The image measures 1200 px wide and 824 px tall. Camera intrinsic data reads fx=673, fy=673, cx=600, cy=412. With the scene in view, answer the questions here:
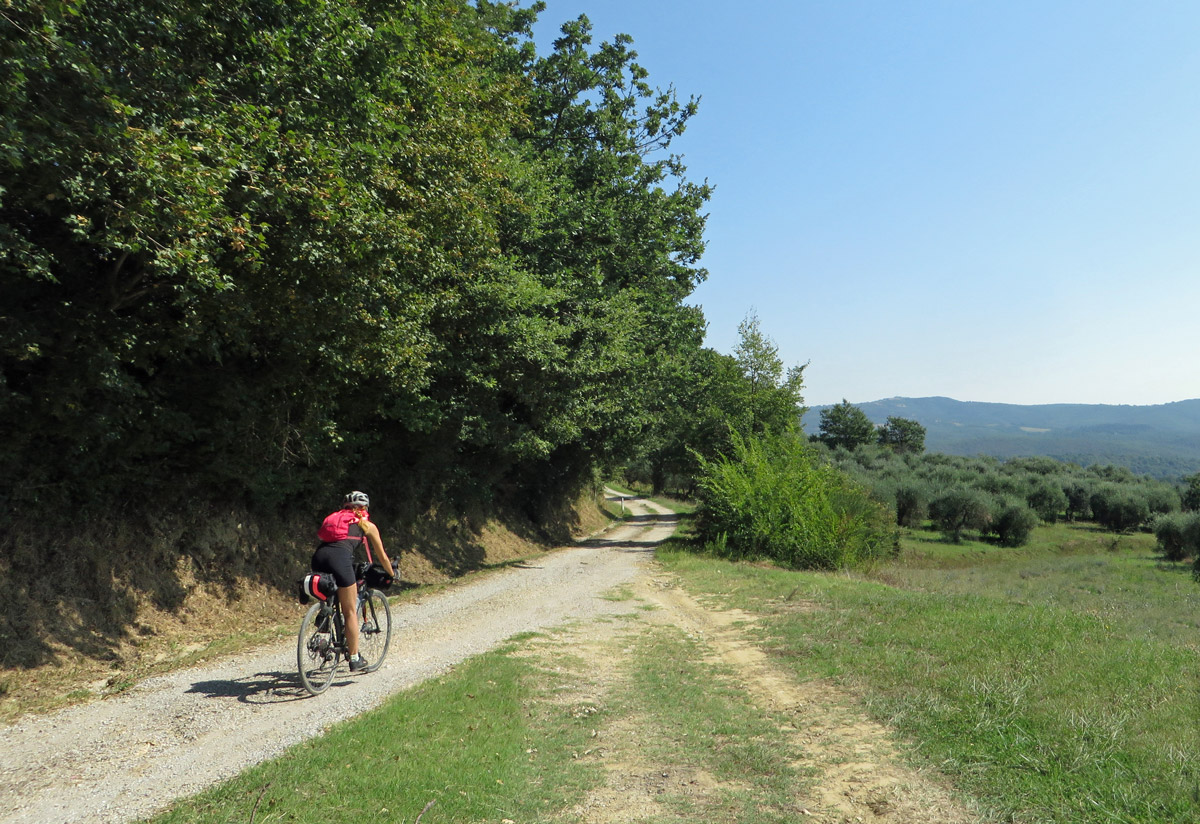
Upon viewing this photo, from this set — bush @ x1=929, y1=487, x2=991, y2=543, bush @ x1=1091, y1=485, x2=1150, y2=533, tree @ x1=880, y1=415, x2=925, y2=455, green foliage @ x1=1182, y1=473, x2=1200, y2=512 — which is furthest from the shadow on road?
tree @ x1=880, y1=415, x2=925, y2=455

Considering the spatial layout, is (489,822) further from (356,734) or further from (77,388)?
(77,388)

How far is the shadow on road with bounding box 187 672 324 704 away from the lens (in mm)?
6875

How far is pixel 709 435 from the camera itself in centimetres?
2912

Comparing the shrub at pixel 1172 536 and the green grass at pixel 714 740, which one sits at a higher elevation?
the green grass at pixel 714 740

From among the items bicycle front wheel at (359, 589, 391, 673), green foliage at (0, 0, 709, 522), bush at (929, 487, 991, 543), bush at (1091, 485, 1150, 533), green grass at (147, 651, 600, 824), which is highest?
green foliage at (0, 0, 709, 522)

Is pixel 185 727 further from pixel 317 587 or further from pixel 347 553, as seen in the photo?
pixel 347 553

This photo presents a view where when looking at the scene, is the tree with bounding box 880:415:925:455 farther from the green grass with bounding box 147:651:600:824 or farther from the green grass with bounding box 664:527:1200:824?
the green grass with bounding box 147:651:600:824

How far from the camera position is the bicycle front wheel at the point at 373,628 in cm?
798

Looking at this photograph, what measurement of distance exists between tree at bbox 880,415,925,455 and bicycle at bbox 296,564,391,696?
13952 cm

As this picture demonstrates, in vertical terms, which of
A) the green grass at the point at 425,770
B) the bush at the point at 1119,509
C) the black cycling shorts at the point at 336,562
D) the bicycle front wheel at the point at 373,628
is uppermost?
the black cycling shorts at the point at 336,562

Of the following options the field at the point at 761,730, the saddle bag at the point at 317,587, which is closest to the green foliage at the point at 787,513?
the field at the point at 761,730

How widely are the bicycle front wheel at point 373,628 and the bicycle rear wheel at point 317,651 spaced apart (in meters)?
0.60

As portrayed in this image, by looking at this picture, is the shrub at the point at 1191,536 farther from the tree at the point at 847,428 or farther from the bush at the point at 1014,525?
the tree at the point at 847,428

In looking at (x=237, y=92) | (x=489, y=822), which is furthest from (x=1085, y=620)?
(x=237, y=92)
